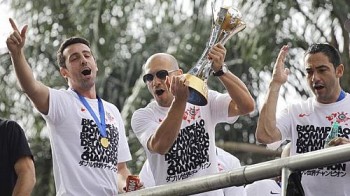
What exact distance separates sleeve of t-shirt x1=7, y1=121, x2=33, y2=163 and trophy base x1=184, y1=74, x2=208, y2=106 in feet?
3.28

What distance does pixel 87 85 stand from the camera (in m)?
8.52

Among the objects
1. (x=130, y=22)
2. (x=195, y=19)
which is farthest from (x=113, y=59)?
(x=195, y=19)

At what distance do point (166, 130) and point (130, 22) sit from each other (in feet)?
29.1

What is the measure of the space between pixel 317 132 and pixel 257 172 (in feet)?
4.64

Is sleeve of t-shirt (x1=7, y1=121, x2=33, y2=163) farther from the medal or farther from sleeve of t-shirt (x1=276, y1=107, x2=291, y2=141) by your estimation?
sleeve of t-shirt (x1=276, y1=107, x2=291, y2=141)

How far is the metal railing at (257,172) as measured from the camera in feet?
21.9

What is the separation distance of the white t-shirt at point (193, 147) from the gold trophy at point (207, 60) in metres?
0.34

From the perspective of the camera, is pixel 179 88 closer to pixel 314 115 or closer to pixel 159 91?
pixel 159 91

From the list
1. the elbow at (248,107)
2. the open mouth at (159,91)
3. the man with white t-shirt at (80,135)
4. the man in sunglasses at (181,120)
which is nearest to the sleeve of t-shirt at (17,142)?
the man with white t-shirt at (80,135)

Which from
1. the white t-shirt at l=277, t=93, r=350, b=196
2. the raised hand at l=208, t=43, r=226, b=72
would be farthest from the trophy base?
the white t-shirt at l=277, t=93, r=350, b=196

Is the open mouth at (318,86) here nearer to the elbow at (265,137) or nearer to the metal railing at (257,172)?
the elbow at (265,137)

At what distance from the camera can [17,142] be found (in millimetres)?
8109

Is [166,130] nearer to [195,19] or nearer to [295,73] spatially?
[295,73]

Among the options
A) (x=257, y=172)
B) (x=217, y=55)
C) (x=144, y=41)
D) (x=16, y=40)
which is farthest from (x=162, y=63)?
(x=144, y=41)
